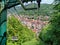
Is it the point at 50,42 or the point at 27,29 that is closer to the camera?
the point at 50,42

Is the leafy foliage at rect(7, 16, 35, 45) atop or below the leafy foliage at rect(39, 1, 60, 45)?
below

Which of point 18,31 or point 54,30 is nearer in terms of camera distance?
point 54,30

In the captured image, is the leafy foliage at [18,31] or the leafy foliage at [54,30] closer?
the leafy foliage at [54,30]

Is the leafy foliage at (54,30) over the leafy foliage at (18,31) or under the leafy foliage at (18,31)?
over

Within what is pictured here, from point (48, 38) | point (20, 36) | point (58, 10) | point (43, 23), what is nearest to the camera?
point (58, 10)

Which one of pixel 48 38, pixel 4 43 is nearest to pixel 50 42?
pixel 48 38

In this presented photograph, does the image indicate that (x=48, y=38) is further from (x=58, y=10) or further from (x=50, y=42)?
(x=58, y=10)

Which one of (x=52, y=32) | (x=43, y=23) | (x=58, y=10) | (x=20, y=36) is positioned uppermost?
(x=58, y=10)

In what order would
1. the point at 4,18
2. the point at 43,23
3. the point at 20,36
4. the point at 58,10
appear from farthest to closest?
the point at 20,36
the point at 43,23
the point at 58,10
the point at 4,18

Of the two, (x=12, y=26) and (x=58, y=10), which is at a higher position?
(x=58, y=10)

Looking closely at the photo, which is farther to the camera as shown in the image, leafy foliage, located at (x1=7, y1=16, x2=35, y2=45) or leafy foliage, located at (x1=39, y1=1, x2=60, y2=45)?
leafy foliage, located at (x1=7, y1=16, x2=35, y2=45)

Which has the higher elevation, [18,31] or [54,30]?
[54,30]
